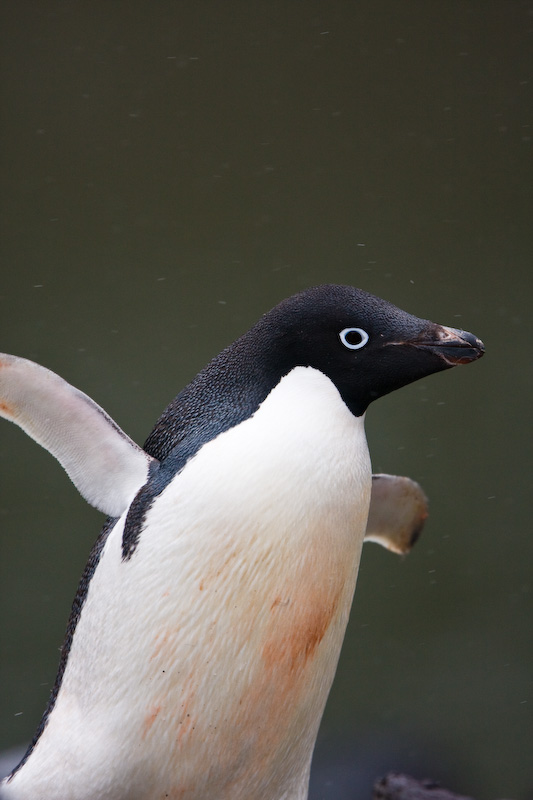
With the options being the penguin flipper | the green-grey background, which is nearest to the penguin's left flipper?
the penguin flipper

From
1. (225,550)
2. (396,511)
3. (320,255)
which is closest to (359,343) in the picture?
(225,550)

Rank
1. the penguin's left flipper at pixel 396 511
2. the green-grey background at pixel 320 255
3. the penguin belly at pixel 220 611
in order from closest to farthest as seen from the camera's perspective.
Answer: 1. the penguin belly at pixel 220 611
2. the penguin's left flipper at pixel 396 511
3. the green-grey background at pixel 320 255

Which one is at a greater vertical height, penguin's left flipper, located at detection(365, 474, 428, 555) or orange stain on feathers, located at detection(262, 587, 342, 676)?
orange stain on feathers, located at detection(262, 587, 342, 676)

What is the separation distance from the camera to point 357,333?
3.28 feet

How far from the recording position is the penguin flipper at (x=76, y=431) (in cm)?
102

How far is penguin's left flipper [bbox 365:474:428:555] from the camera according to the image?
4.36 feet

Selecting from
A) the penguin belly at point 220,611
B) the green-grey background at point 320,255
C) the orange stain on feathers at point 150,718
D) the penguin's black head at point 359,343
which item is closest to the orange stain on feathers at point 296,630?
the penguin belly at point 220,611

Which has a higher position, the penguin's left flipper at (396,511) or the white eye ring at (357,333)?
the white eye ring at (357,333)

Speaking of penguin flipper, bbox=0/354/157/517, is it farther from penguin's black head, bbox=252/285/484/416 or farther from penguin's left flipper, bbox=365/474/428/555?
penguin's left flipper, bbox=365/474/428/555

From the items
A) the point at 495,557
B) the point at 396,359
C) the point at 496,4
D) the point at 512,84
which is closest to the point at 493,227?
the point at 512,84

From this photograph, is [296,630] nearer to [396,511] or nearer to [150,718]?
Answer: [150,718]

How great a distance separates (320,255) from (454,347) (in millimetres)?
1166

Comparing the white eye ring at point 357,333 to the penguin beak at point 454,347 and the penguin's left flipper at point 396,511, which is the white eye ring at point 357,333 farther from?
the penguin's left flipper at point 396,511

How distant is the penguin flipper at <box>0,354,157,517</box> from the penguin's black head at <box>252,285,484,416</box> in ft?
0.71
